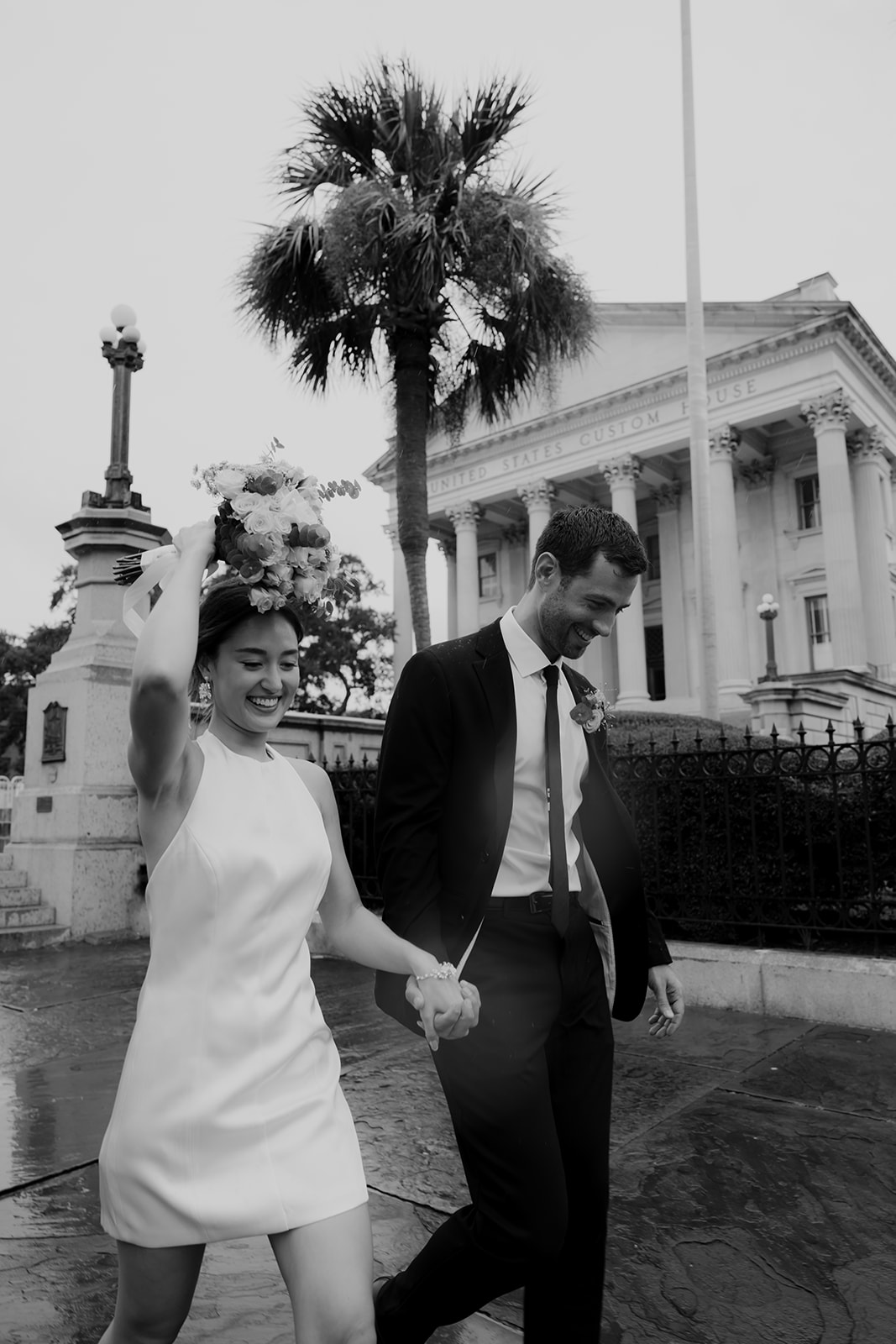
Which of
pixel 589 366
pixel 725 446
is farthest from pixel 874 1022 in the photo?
pixel 589 366

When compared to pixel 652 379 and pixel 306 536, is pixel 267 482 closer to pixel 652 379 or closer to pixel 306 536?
pixel 306 536

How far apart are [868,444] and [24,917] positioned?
31016mm

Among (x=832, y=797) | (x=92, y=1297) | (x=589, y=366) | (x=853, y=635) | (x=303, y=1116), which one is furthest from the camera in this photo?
(x=589, y=366)

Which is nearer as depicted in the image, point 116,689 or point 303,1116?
point 303,1116

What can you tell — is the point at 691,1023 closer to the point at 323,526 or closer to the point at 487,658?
the point at 487,658

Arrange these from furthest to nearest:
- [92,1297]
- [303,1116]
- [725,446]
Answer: [725,446], [92,1297], [303,1116]

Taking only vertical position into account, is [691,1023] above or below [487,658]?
below

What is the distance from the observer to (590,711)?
92.3 inches

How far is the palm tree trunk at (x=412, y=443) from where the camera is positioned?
471 inches

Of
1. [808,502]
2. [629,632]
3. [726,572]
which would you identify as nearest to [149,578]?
[726,572]

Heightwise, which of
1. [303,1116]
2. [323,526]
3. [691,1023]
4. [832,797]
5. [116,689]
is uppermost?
[116,689]

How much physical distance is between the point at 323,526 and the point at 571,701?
0.81m

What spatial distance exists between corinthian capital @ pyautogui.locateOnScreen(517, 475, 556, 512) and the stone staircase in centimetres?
2982

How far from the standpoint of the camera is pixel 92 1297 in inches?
99.8
